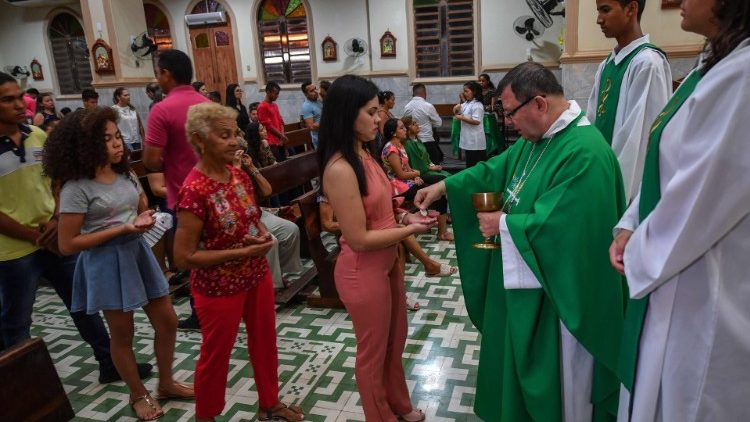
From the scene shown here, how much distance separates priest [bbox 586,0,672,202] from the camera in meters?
2.66

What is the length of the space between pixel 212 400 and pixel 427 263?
221cm

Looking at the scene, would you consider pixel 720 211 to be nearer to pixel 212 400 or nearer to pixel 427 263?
pixel 212 400

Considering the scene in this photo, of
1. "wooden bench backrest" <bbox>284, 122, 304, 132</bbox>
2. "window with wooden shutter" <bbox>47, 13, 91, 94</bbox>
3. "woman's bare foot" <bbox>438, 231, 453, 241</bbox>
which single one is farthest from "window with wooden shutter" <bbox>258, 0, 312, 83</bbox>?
"woman's bare foot" <bbox>438, 231, 453, 241</bbox>

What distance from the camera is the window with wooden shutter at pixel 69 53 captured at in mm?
13273

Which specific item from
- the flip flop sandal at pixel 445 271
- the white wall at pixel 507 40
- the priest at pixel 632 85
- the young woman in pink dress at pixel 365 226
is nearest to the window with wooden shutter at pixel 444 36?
the white wall at pixel 507 40

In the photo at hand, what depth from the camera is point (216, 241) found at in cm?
219

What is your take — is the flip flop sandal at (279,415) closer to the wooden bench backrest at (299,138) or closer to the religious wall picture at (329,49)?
the wooden bench backrest at (299,138)

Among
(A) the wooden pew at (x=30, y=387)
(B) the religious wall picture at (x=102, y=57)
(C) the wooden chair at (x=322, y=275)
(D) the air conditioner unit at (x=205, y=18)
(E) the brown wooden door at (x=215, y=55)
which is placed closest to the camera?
(A) the wooden pew at (x=30, y=387)

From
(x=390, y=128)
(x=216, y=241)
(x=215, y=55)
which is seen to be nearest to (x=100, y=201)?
(x=216, y=241)

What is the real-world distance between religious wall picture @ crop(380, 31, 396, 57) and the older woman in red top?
30.1 feet

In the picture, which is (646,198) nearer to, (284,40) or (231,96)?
(231,96)

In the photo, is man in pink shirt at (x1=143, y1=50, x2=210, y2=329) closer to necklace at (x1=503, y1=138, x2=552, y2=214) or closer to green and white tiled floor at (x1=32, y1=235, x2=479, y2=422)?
green and white tiled floor at (x1=32, y1=235, x2=479, y2=422)

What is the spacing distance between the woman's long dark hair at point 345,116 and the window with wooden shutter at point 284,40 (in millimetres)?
10332

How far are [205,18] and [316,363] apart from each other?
10.8 m
